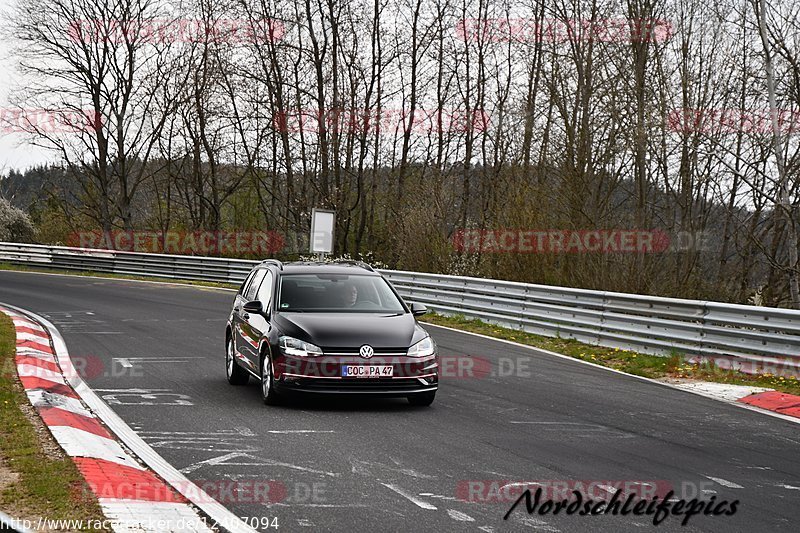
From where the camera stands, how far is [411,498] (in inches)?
244

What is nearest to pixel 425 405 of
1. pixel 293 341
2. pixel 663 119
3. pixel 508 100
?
pixel 293 341

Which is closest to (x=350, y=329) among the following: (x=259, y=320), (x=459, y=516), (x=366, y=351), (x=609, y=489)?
(x=366, y=351)

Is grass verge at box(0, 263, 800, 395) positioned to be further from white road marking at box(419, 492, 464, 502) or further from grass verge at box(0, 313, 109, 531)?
grass verge at box(0, 313, 109, 531)

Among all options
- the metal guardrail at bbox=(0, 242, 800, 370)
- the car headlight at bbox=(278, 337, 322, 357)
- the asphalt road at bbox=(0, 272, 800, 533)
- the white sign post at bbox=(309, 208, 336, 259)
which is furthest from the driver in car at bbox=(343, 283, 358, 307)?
the white sign post at bbox=(309, 208, 336, 259)

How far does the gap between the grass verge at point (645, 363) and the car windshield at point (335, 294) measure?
4642 millimetres

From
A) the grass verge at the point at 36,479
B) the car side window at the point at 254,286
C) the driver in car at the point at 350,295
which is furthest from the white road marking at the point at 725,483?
the car side window at the point at 254,286

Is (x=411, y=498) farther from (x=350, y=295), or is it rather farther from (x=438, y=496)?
(x=350, y=295)

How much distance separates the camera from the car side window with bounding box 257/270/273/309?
36.3 feet

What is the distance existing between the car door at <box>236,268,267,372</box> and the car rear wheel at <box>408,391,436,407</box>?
72.5 inches

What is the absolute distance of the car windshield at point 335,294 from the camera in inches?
425

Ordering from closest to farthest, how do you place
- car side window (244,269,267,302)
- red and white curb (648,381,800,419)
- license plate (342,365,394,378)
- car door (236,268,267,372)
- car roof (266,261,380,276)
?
license plate (342,365,394,378) → red and white curb (648,381,800,419) → car door (236,268,267,372) → car roof (266,261,380,276) → car side window (244,269,267,302)

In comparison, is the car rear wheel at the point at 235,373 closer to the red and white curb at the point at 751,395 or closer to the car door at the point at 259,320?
the car door at the point at 259,320

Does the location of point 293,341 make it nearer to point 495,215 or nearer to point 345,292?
point 345,292

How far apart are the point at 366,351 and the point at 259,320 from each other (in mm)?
1774
